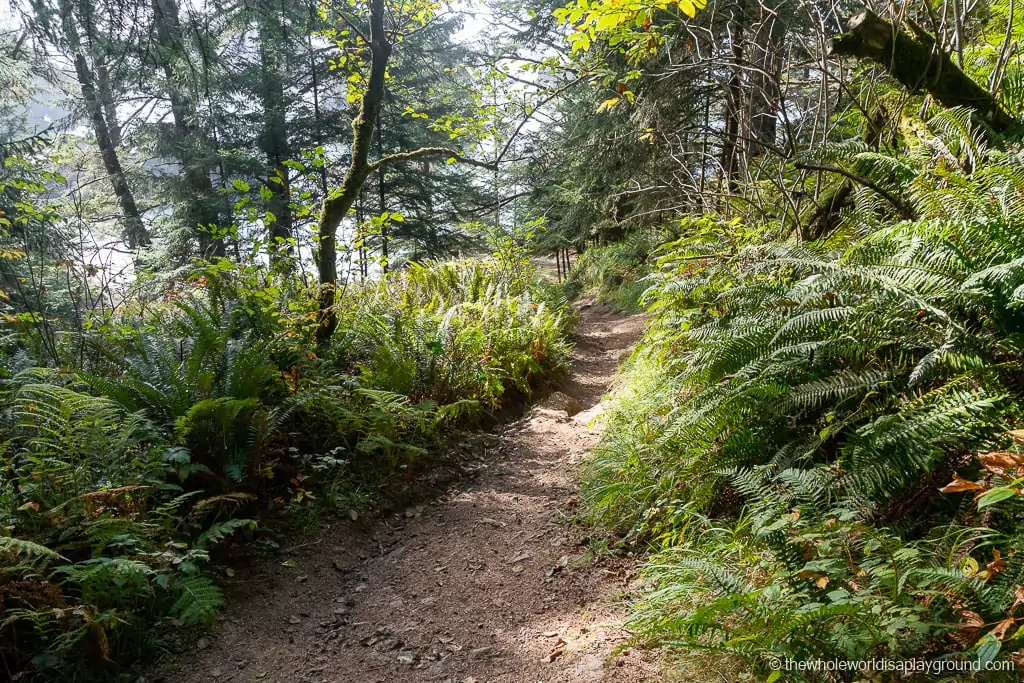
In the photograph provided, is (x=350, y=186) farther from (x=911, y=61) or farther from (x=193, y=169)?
(x=193, y=169)

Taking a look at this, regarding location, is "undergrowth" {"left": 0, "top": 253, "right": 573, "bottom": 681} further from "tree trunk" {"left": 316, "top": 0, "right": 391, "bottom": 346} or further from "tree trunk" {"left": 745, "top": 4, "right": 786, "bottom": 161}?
"tree trunk" {"left": 745, "top": 4, "right": 786, "bottom": 161}

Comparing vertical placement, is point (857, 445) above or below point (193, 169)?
below

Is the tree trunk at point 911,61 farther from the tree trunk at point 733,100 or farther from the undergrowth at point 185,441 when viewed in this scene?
the undergrowth at point 185,441

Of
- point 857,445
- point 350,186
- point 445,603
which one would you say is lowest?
point 445,603

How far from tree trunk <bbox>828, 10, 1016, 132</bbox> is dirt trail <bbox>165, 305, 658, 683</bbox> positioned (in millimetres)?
3322

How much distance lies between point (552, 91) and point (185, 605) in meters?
5.61

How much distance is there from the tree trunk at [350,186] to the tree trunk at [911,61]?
13.0ft

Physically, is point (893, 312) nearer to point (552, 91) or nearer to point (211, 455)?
point (211, 455)

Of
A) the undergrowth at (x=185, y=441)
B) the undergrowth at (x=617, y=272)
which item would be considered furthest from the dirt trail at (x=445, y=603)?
the undergrowth at (x=617, y=272)

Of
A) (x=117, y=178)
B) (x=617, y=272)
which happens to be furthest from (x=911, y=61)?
(x=117, y=178)

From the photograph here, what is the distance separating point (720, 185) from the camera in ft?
22.2

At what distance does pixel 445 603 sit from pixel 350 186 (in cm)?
398

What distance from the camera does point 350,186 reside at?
17.2 ft

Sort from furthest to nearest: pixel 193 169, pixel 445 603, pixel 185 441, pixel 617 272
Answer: pixel 617 272 < pixel 193 169 < pixel 185 441 < pixel 445 603
